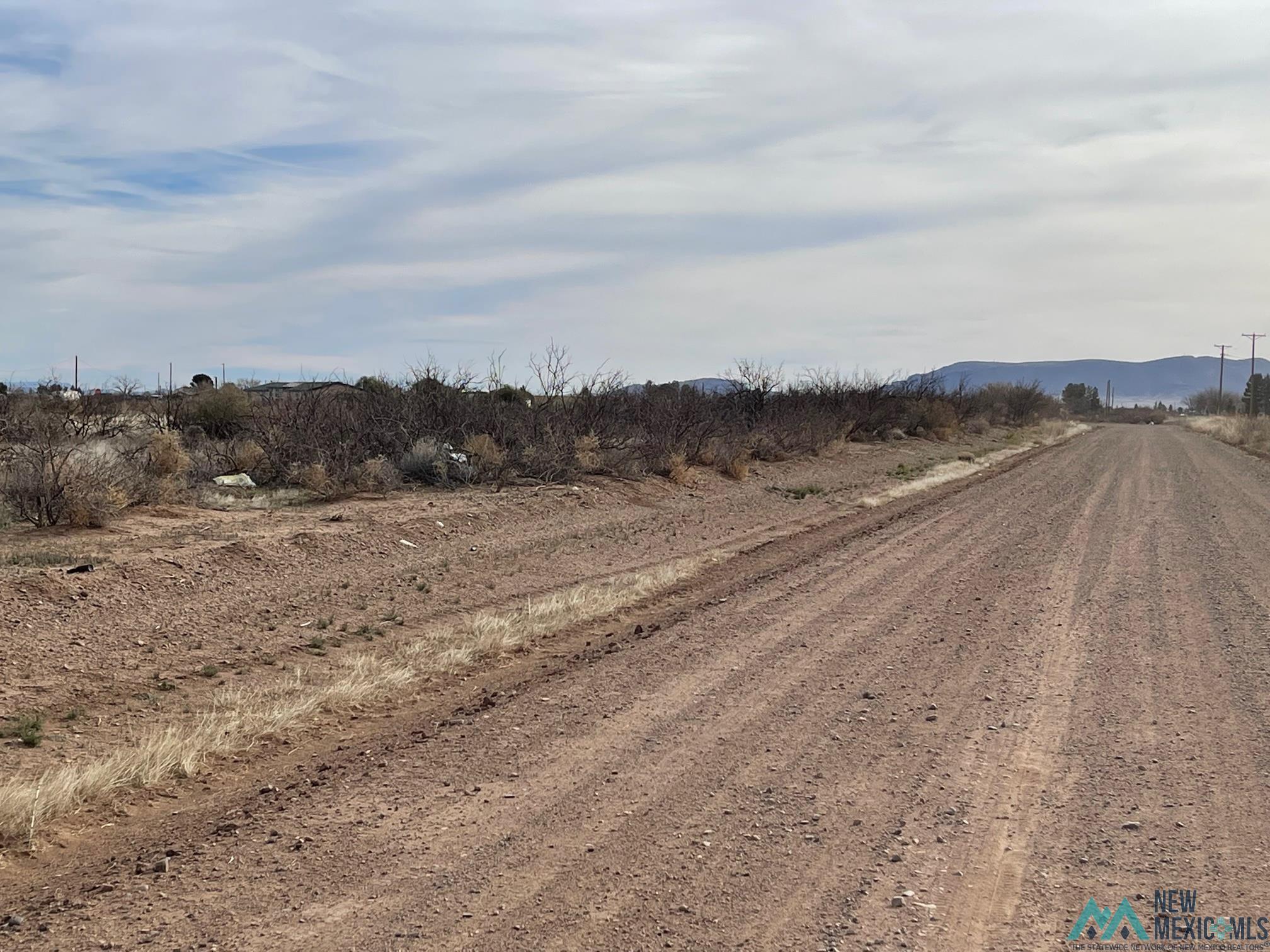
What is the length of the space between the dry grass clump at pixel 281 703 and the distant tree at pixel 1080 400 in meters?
160

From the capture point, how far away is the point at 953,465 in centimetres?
3628

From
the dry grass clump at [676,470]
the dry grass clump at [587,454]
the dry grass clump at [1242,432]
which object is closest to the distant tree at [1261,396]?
the dry grass clump at [1242,432]

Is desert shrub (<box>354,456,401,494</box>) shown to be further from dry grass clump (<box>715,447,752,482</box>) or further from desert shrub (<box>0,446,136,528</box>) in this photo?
dry grass clump (<box>715,447,752,482</box>)

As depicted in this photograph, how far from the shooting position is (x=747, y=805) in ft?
18.0

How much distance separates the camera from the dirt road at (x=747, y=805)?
4.29 m

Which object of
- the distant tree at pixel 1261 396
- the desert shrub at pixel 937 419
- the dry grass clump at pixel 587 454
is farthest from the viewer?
the distant tree at pixel 1261 396

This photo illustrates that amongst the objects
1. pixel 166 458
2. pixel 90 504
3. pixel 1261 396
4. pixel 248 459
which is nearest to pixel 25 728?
pixel 90 504

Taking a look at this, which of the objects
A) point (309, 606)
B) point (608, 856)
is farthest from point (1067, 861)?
point (309, 606)

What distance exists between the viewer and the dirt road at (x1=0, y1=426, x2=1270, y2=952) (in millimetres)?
4285

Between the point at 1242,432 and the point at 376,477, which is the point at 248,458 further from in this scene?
the point at 1242,432

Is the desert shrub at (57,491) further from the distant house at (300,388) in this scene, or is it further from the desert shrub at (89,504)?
the distant house at (300,388)

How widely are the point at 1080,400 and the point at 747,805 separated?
17491 cm

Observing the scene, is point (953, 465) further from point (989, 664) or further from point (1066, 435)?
point (1066, 435)

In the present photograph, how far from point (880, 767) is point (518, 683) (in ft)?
10.8
